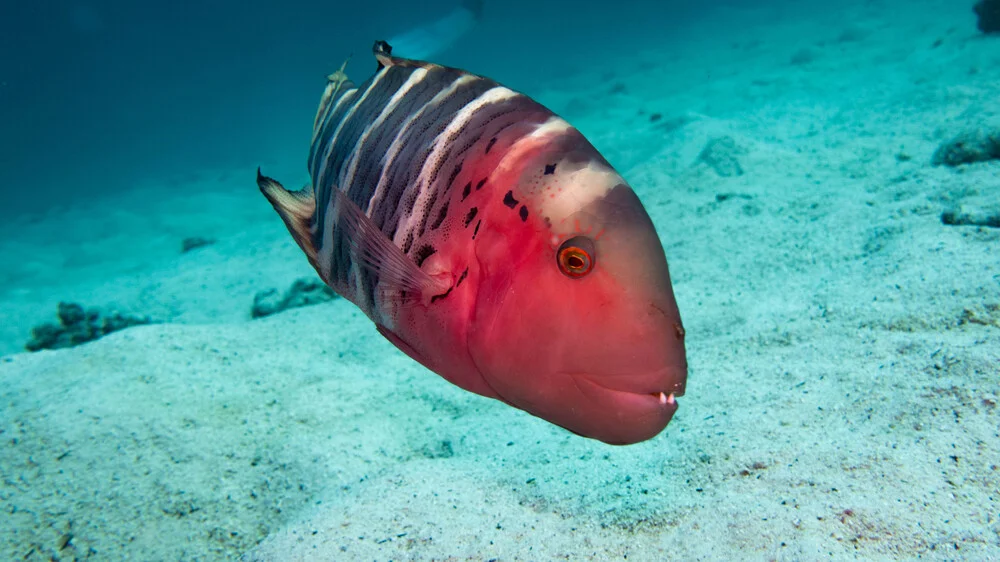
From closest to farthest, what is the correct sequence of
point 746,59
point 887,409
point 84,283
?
point 887,409 < point 84,283 < point 746,59

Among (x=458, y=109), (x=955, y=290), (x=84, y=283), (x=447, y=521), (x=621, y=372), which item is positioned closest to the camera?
(x=621, y=372)

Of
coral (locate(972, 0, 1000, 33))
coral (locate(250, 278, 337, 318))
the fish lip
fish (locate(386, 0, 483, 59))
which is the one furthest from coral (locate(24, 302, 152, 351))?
coral (locate(972, 0, 1000, 33))

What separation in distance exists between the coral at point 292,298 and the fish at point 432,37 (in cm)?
1163

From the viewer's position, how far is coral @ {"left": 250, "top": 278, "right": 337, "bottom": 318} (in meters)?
6.69

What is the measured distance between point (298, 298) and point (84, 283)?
7.72m

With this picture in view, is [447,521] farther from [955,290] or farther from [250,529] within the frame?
[955,290]

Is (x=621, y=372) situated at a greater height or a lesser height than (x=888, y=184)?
lesser

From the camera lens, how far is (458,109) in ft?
4.43

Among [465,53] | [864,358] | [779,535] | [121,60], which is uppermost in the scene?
[121,60]

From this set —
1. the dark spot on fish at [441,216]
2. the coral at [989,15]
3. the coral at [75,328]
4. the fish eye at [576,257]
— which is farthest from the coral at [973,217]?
the coral at [989,15]

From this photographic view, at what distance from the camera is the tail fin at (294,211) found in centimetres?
172

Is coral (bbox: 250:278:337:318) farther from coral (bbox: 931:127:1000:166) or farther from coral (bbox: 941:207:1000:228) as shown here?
coral (bbox: 931:127:1000:166)

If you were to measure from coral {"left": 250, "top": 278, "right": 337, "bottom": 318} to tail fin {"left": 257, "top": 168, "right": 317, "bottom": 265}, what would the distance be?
15.9ft

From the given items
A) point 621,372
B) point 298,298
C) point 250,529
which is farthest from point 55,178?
point 621,372
